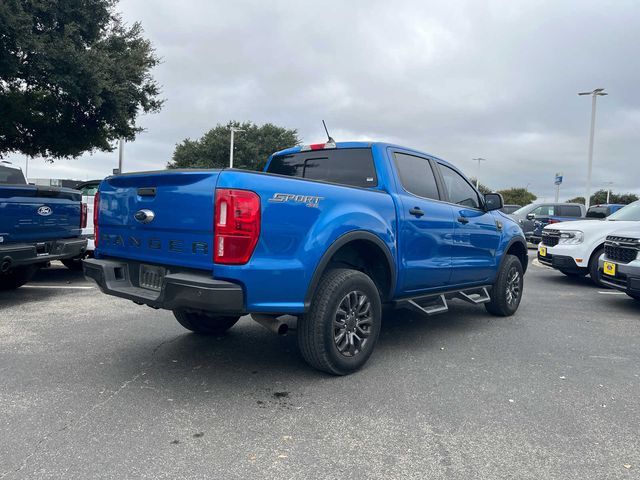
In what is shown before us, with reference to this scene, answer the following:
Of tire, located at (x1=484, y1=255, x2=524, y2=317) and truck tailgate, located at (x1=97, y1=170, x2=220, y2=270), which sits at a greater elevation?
truck tailgate, located at (x1=97, y1=170, x2=220, y2=270)

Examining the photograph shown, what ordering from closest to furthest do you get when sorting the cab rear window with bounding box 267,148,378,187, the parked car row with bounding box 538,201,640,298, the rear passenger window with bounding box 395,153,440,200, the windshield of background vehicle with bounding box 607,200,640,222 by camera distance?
1. the cab rear window with bounding box 267,148,378,187
2. the rear passenger window with bounding box 395,153,440,200
3. the parked car row with bounding box 538,201,640,298
4. the windshield of background vehicle with bounding box 607,200,640,222

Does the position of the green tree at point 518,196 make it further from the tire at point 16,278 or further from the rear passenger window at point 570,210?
the tire at point 16,278

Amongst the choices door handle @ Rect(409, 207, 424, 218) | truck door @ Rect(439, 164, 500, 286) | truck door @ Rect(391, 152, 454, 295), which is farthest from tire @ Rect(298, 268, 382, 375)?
truck door @ Rect(439, 164, 500, 286)

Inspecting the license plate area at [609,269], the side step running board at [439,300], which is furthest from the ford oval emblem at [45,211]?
the license plate area at [609,269]

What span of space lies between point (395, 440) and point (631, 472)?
4.01 ft

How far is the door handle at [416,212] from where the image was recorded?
178 inches

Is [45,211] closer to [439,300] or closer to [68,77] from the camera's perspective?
[439,300]

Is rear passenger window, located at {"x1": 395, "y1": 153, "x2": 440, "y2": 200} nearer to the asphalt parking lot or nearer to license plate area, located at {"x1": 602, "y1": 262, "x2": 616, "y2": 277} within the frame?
the asphalt parking lot

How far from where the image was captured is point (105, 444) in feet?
9.24

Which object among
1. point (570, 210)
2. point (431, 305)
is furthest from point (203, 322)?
point (570, 210)

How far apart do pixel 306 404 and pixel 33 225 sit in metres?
4.83

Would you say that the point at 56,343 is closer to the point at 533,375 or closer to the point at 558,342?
the point at 533,375

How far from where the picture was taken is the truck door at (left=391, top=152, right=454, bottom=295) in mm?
4488

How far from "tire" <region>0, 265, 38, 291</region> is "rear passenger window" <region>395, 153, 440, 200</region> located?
5705 millimetres
